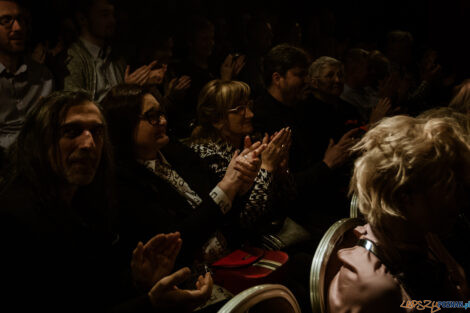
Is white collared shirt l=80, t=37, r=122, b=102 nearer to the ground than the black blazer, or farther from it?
farther from it

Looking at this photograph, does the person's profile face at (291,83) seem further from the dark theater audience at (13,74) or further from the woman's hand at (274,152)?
the dark theater audience at (13,74)

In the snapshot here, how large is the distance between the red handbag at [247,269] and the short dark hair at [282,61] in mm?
1523

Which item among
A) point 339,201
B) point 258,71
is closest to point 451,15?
point 258,71

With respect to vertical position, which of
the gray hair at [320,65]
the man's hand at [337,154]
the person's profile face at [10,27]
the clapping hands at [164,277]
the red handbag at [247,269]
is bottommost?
the red handbag at [247,269]

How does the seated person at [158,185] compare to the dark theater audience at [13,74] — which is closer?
the seated person at [158,185]

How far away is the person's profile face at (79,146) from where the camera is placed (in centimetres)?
128

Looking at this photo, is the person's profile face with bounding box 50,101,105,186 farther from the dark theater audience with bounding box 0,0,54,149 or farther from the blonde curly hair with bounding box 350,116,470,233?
the dark theater audience with bounding box 0,0,54,149

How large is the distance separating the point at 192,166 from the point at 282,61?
1.28m

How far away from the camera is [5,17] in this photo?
2336 mm

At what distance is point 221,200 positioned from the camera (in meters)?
1.71

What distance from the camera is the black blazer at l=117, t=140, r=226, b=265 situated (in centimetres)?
161

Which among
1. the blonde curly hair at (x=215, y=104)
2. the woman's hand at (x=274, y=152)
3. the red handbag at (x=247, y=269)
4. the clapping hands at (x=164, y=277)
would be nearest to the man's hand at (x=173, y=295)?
the clapping hands at (x=164, y=277)

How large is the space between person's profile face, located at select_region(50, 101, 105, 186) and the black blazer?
30cm

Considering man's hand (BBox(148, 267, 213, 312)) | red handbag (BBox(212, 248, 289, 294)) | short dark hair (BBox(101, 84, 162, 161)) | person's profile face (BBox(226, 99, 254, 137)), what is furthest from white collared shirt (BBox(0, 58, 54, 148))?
man's hand (BBox(148, 267, 213, 312))
